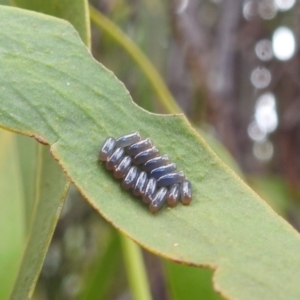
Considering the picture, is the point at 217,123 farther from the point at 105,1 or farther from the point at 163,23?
the point at 105,1

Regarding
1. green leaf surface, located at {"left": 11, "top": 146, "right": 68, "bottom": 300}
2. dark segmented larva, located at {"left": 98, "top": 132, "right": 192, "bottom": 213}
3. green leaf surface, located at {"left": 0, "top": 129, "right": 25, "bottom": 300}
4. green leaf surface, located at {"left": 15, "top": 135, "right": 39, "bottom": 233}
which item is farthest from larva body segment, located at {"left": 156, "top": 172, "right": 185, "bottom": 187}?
green leaf surface, located at {"left": 15, "top": 135, "right": 39, "bottom": 233}

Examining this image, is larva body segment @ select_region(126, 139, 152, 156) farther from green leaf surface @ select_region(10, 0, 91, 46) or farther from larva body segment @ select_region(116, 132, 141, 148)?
green leaf surface @ select_region(10, 0, 91, 46)

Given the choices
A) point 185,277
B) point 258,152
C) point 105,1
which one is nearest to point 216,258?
point 185,277

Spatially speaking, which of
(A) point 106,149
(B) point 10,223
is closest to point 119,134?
(A) point 106,149

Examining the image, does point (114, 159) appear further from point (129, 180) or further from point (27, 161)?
point (27, 161)

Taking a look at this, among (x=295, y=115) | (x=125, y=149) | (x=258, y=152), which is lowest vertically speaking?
(x=258, y=152)

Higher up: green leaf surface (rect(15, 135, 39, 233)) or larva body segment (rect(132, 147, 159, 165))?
larva body segment (rect(132, 147, 159, 165))
